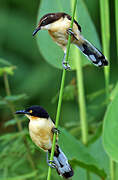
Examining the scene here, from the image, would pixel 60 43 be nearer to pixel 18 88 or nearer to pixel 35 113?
pixel 35 113

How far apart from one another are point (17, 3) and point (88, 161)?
238 centimetres

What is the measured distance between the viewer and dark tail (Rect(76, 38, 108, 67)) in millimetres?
752

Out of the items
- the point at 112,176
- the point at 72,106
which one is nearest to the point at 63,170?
the point at 112,176

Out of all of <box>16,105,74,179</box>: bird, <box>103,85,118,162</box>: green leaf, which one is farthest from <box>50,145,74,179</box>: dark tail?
<box>103,85,118,162</box>: green leaf

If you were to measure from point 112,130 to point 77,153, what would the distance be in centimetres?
15

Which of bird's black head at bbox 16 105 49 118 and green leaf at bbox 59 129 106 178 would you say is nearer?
bird's black head at bbox 16 105 49 118

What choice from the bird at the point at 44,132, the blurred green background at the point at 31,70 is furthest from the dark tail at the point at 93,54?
the blurred green background at the point at 31,70

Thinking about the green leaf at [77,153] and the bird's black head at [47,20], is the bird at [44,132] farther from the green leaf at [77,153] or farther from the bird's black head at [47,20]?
the green leaf at [77,153]

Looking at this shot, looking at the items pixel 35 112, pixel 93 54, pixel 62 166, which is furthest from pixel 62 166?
pixel 93 54

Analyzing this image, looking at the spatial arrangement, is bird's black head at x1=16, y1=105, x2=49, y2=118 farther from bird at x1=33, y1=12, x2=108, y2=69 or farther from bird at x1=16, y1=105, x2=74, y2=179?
bird at x1=33, y1=12, x2=108, y2=69

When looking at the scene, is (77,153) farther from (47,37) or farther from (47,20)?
(47,20)

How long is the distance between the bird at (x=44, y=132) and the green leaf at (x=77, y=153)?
1.11ft

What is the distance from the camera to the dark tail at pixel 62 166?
75 cm

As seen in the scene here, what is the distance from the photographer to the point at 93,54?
78cm
